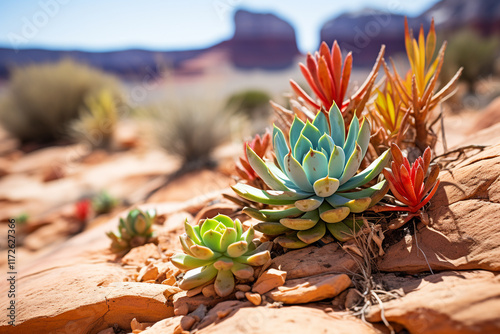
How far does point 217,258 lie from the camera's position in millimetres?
1816

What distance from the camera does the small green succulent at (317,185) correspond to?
1797 mm

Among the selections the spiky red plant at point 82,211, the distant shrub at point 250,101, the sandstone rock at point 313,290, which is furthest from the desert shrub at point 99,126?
the sandstone rock at point 313,290

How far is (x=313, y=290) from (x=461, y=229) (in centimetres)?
85

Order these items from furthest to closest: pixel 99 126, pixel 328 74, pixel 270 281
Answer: pixel 99 126 → pixel 328 74 → pixel 270 281

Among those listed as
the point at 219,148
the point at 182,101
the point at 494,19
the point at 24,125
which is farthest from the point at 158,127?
the point at 494,19

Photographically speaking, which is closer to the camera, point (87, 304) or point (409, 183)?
point (409, 183)

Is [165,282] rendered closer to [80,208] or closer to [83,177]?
[80,208]

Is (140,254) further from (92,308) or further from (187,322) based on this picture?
(187,322)

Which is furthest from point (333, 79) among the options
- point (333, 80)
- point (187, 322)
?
point (187, 322)

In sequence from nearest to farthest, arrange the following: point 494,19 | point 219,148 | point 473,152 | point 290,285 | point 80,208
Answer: point 290,285
point 473,152
point 80,208
point 219,148
point 494,19

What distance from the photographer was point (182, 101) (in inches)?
280

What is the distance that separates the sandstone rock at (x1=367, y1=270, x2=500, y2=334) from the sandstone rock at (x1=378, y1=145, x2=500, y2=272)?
82 mm

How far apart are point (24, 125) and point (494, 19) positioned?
35312 millimetres

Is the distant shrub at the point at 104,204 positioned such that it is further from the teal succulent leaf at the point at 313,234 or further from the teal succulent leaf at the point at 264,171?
the teal succulent leaf at the point at 313,234
